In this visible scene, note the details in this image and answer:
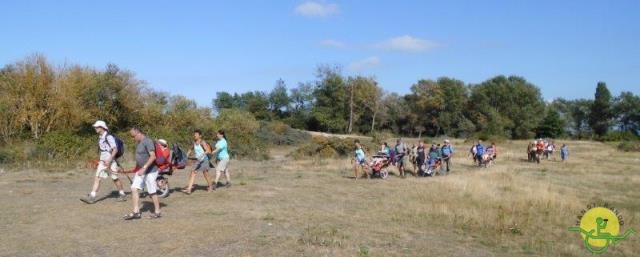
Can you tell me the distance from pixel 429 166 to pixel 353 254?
1412cm

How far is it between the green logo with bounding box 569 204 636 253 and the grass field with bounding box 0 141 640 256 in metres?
0.19

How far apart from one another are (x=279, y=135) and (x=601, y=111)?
66.6 m

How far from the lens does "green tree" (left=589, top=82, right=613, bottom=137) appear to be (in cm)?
9381

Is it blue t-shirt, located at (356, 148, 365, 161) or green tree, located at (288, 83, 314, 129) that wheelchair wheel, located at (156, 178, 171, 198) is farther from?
green tree, located at (288, 83, 314, 129)

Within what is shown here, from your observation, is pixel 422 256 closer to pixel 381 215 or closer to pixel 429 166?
pixel 381 215

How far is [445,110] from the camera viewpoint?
82.3 m

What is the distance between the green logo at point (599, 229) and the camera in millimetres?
10238

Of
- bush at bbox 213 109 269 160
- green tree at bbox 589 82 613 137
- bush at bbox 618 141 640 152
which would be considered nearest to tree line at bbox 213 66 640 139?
green tree at bbox 589 82 613 137

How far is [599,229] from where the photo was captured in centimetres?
1096

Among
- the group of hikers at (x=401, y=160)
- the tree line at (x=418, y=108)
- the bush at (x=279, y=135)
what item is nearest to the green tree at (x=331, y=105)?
the tree line at (x=418, y=108)

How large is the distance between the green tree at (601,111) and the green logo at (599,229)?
8990 centimetres

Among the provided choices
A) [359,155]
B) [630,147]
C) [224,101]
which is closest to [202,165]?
[359,155]

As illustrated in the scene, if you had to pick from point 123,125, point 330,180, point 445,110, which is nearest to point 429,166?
point 330,180

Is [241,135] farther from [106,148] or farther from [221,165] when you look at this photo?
[106,148]
